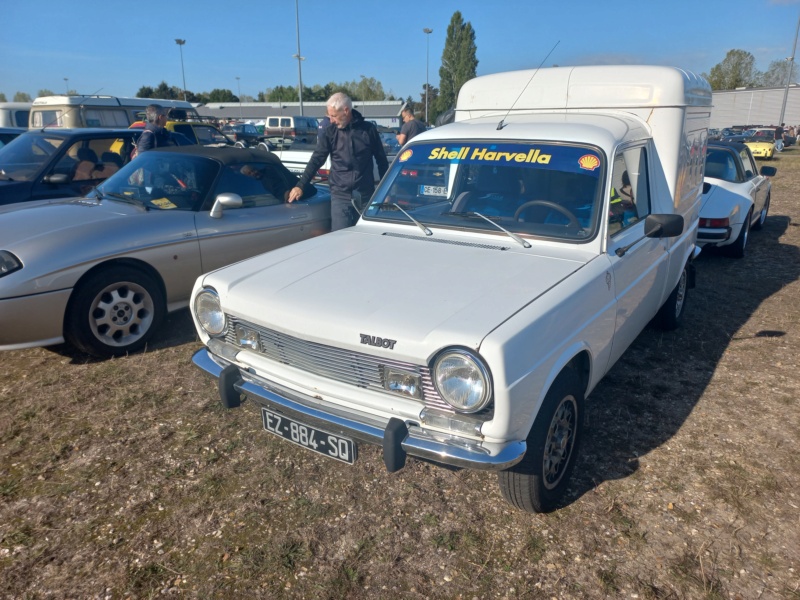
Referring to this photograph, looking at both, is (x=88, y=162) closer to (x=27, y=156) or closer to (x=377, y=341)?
(x=27, y=156)

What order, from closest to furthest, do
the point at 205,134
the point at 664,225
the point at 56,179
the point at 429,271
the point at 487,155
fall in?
the point at 429,271
the point at 664,225
the point at 487,155
the point at 56,179
the point at 205,134

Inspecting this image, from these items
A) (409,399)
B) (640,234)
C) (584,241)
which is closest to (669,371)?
(640,234)

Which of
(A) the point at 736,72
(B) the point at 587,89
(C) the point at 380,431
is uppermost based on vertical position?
(A) the point at 736,72

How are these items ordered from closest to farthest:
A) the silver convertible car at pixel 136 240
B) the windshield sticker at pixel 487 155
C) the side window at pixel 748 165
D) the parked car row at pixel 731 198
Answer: the windshield sticker at pixel 487 155 < the silver convertible car at pixel 136 240 < the parked car row at pixel 731 198 < the side window at pixel 748 165

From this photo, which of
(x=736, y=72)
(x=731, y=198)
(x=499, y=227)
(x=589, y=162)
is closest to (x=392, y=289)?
(x=499, y=227)

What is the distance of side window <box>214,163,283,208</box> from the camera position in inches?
213

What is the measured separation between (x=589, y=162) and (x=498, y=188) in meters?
0.62

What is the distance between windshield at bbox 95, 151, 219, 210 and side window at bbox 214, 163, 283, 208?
127mm

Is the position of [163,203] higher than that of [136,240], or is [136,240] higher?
[163,203]

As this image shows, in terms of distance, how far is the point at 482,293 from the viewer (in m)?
2.74

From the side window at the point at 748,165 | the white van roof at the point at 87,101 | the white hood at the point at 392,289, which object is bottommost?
the white hood at the point at 392,289

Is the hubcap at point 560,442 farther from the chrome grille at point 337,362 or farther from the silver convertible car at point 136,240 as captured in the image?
the silver convertible car at point 136,240

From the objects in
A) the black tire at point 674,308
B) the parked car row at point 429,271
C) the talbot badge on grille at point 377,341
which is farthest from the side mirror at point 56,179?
the black tire at point 674,308

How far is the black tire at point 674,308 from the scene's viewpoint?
519 cm
